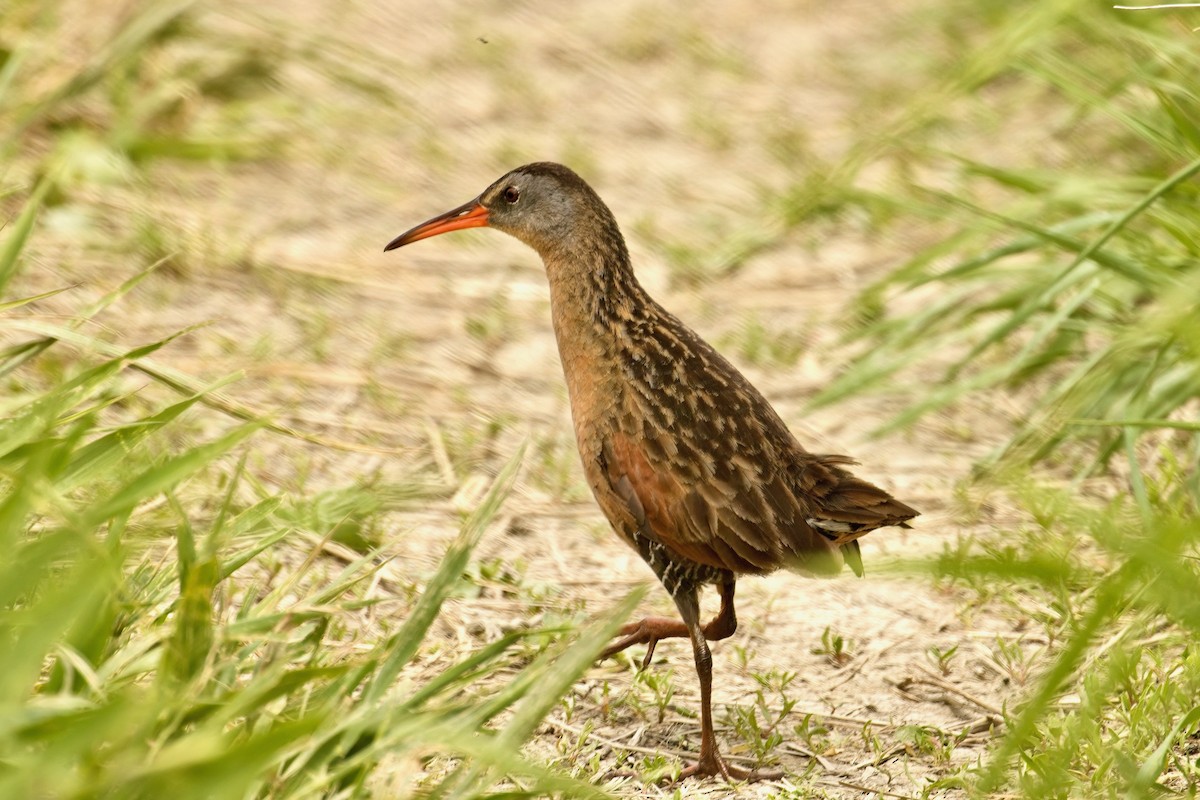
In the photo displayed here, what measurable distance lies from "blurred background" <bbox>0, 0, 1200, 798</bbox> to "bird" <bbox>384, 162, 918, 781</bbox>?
252mm

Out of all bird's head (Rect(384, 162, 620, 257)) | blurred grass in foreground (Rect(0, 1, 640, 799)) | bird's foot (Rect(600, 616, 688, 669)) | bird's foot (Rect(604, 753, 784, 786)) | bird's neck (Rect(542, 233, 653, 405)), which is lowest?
bird's foot (Rect(604, 753, 784, 786))

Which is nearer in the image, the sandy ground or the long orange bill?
the sandy ground

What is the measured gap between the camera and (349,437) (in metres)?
4.79

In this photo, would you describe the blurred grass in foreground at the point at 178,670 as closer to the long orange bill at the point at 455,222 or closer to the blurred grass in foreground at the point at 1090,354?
the blurred grass in foreground at the point at 1090,354

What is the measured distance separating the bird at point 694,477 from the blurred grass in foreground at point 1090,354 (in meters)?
0.37

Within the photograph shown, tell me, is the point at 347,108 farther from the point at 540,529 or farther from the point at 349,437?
the point at 540,529

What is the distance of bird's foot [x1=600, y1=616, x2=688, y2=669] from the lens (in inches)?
142

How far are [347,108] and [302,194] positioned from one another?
2.71 ft

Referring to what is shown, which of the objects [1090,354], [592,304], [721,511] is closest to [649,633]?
[721,511]

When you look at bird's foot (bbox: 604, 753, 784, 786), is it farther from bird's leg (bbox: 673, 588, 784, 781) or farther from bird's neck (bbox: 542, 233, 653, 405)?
bird's neck (bbox: 542, 233, 653, 405)

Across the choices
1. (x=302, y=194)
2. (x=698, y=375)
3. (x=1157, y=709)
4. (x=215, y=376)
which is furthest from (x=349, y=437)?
(x=1157, y=709)

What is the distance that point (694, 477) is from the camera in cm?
343

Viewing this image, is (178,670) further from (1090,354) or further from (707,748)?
(1090,354)

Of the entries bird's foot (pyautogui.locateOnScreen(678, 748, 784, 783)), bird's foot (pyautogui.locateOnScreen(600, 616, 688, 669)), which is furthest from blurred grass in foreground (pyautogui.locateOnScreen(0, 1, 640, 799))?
bird's foot (pyautogui.locateOnScreen(678, 748, 784, 783))
